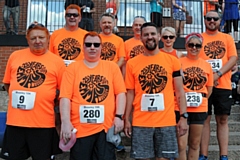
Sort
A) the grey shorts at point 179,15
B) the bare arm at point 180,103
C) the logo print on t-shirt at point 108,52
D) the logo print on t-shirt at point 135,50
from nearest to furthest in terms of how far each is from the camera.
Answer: the bare arm at point 180,103, the logo print on t-shirt at point 108,52, the logo print on t-shirt at point 135,50, the grey shorts at point 179,15

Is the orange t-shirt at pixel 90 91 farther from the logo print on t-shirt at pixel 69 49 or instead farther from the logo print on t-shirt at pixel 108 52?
the logo print on t-shirt at pixel 108 52

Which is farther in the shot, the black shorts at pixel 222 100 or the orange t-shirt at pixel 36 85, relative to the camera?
the black shorts at pixel 222 100

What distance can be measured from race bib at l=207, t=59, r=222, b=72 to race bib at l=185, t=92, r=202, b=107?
0.68 m

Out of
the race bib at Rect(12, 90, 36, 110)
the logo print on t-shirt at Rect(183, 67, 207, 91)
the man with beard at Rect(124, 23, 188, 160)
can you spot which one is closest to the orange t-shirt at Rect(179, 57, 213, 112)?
the logo print on t-shirt at Rect(183, 67, 207, 91)

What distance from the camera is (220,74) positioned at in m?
4.08

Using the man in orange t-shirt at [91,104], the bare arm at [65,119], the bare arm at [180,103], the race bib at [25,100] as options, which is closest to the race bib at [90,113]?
the man in orange t-shirt at [91,104]

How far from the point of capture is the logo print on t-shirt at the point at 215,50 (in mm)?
4170

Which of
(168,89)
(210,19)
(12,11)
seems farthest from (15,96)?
(12,11)

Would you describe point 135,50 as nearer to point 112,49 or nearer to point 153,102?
point 112,49

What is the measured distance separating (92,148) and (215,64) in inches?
83.4

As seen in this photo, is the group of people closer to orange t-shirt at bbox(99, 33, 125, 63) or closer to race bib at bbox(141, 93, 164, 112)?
race bib at bbox(141, 93, 164, 112)

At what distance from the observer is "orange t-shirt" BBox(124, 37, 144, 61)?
173 inches

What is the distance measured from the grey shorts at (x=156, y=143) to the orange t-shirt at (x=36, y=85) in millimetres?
943

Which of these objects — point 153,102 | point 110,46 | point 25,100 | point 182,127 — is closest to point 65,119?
point 25,100
